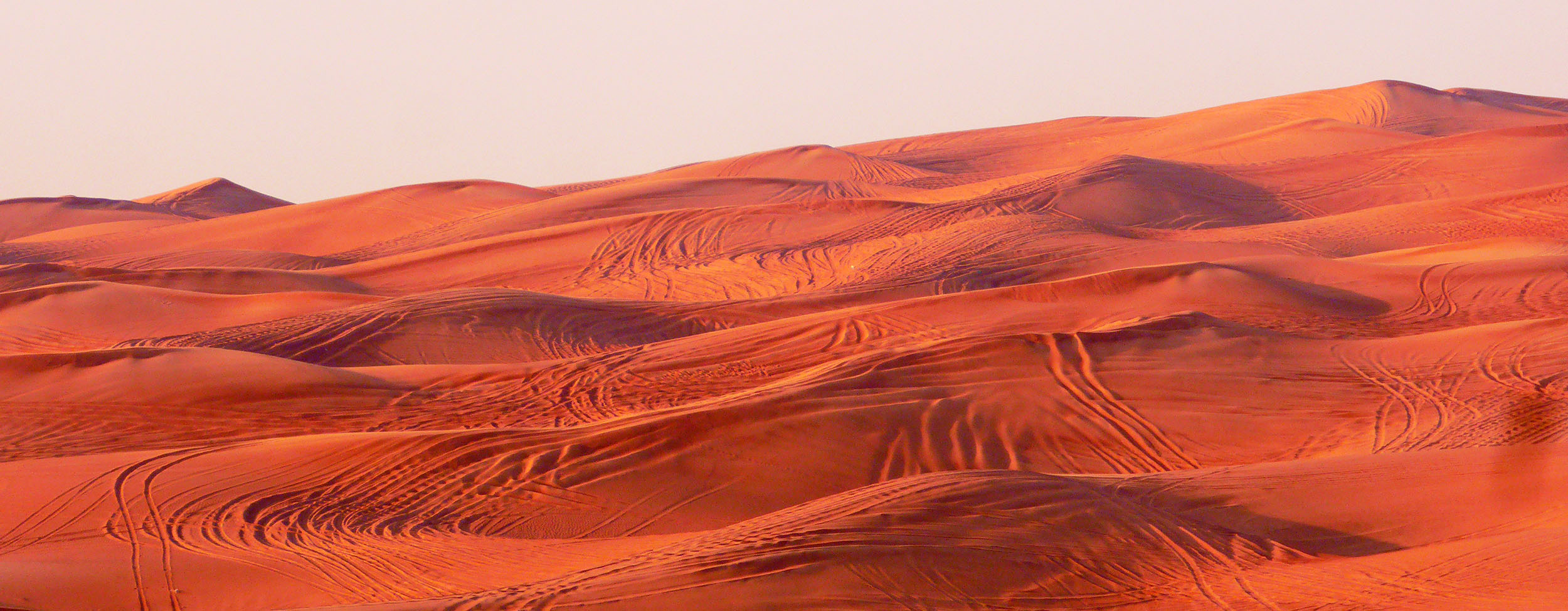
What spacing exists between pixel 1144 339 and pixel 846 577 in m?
7.77

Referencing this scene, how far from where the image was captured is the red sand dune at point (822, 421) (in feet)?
23.4

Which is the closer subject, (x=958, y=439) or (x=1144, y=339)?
(x=958, y=439)

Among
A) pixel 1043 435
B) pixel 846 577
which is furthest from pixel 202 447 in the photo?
pixel 1043 435

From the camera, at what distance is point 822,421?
1113 centimetres

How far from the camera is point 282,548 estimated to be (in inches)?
327

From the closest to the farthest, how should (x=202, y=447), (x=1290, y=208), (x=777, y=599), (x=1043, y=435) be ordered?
(x=777, y=599)
(x=202, y=447)
(x=1043, y=435)
(x=1290, y=208)

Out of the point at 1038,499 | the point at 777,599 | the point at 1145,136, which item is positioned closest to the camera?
the point at 777,599

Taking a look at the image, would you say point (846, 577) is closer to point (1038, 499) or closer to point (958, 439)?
point (1038, 499)

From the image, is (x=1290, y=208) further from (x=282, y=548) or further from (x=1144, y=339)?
(x=282, y=548)

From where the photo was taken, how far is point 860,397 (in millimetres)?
11625

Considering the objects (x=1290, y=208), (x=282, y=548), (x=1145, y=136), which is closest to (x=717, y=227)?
(x=1290, y=208)

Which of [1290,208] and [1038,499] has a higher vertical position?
[1290,208]

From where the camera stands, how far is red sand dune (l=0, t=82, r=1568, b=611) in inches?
281

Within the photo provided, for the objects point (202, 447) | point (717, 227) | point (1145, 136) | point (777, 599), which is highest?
point (1145, 136)
